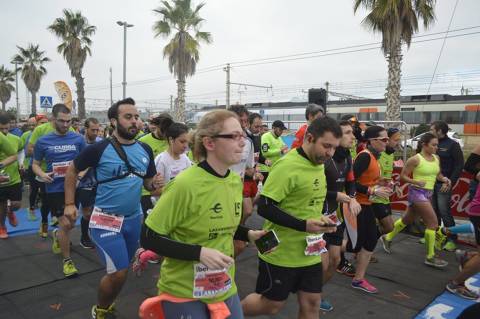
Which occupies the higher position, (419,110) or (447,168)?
(419,110)

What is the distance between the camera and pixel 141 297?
407cm

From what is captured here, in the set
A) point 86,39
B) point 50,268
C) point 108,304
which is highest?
point 86,39

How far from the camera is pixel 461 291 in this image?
169 inches

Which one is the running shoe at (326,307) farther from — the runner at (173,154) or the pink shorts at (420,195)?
the pink shorts at (420,195)

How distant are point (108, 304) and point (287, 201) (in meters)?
1.74

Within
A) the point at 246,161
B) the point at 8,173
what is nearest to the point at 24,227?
the point at 8,173

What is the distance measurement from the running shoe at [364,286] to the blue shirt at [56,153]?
3959 mm

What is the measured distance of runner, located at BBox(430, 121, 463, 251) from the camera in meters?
6.06

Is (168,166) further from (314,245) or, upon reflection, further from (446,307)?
(446,307)

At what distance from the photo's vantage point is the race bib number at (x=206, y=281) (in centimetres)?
192

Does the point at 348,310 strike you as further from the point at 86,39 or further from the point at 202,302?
the point at 86,39

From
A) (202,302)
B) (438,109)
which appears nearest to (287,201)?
(202,302)

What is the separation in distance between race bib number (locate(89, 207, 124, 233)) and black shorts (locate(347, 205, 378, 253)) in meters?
2.57

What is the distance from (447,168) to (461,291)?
2.53 metres
